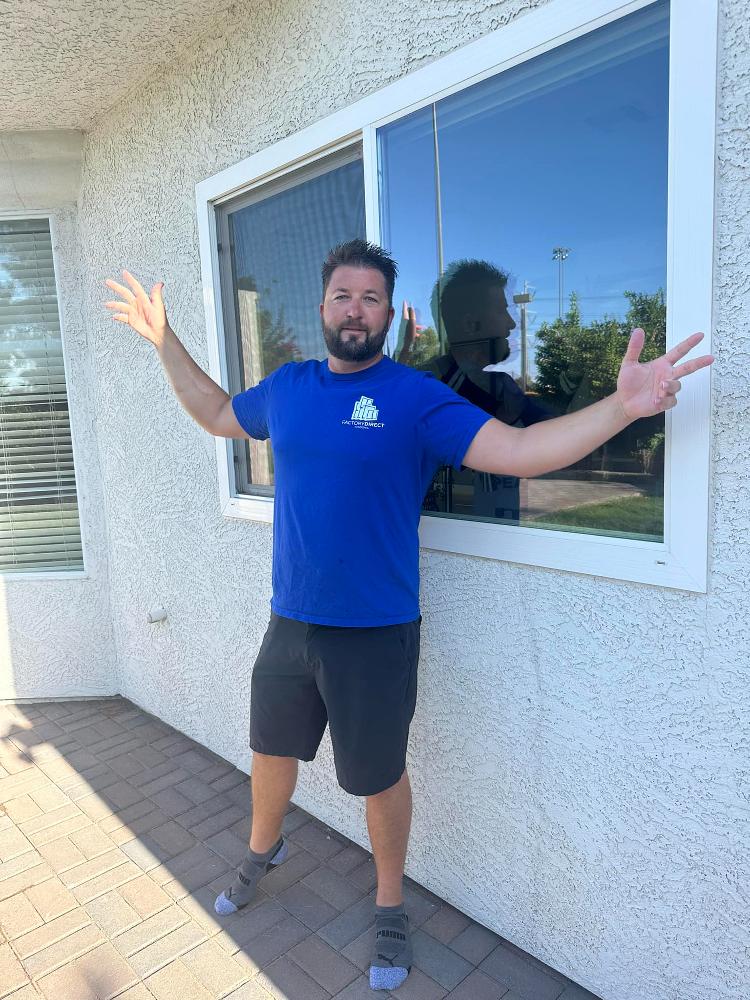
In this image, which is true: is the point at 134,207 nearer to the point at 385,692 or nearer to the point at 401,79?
the point at 401,79

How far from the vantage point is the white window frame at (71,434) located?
4164 millimetres

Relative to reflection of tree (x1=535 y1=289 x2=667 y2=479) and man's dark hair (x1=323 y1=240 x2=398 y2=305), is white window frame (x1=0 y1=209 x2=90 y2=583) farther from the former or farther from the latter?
reflection of tree (x1=535 y1=289 x2=667 y2=479)

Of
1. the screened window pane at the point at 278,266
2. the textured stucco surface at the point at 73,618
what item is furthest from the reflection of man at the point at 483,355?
the textured stucco surface at the point at 73,618

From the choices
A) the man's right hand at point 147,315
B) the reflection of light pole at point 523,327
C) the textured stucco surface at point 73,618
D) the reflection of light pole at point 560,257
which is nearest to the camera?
the reflection of light pole at point 560,257

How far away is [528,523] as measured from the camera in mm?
2133

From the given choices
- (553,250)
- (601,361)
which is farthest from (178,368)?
(601,361)

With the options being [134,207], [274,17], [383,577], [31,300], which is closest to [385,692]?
[383,577]

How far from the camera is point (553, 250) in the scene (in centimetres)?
200

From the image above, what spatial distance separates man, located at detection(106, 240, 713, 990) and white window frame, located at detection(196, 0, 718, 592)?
1.04ft

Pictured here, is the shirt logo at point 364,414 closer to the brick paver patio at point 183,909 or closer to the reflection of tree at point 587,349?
the reflection of tree at point 587,349

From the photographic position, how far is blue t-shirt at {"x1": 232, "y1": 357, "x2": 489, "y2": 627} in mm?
2016

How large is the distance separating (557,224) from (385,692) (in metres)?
1.49

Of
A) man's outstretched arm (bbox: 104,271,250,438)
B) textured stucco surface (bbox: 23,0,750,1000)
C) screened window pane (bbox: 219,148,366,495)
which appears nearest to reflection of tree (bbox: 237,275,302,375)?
screened window pane (bbox: 219,148,366,495)

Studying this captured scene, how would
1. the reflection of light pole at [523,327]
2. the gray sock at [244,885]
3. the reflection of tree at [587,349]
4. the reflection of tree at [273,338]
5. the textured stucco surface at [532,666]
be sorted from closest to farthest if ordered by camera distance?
1. the textured stucco surface at [532,666]
2. the reflection of tree at [587,349]
3. the reflection of light pole at [523,327]
4. the gray sock at [244,885]
5. the reflection of tree at [273,338]
